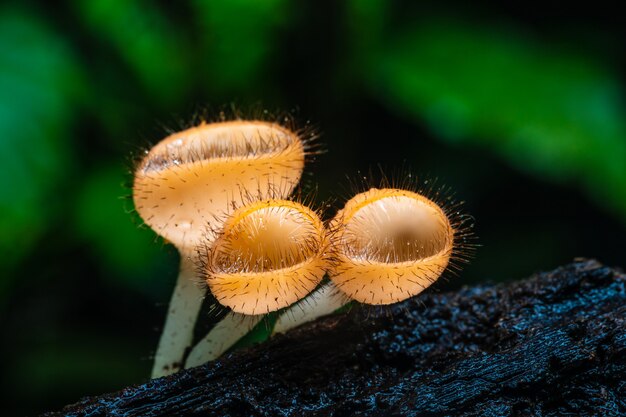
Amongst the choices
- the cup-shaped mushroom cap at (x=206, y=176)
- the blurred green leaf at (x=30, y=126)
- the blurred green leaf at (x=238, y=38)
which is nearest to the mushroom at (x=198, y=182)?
the cup-shaped mushroom cap at (x=206, y=176)

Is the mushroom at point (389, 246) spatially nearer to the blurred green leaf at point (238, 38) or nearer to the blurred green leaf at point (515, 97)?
the blurred green leaf at point (515, 97)

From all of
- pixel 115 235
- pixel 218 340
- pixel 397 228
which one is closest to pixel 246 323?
pixel 218 340

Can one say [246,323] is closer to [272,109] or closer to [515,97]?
[272,109]

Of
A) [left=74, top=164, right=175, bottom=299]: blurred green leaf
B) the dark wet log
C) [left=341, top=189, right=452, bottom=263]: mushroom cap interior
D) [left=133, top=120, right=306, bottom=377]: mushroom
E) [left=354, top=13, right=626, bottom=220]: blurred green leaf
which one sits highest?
[left=354, top=13, right=626, bottom=220]: blurred green leaf

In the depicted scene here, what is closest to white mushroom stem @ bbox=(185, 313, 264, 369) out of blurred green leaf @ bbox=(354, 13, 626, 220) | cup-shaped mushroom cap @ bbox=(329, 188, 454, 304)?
cup-shaped mushroom cap @ bbox=(329, 188, 454, 304)

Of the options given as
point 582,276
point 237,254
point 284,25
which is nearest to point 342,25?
point 284,25

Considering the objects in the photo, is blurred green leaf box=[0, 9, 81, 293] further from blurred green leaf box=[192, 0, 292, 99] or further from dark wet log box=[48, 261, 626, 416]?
dark wet log box=[48, 261, 626, 416]
